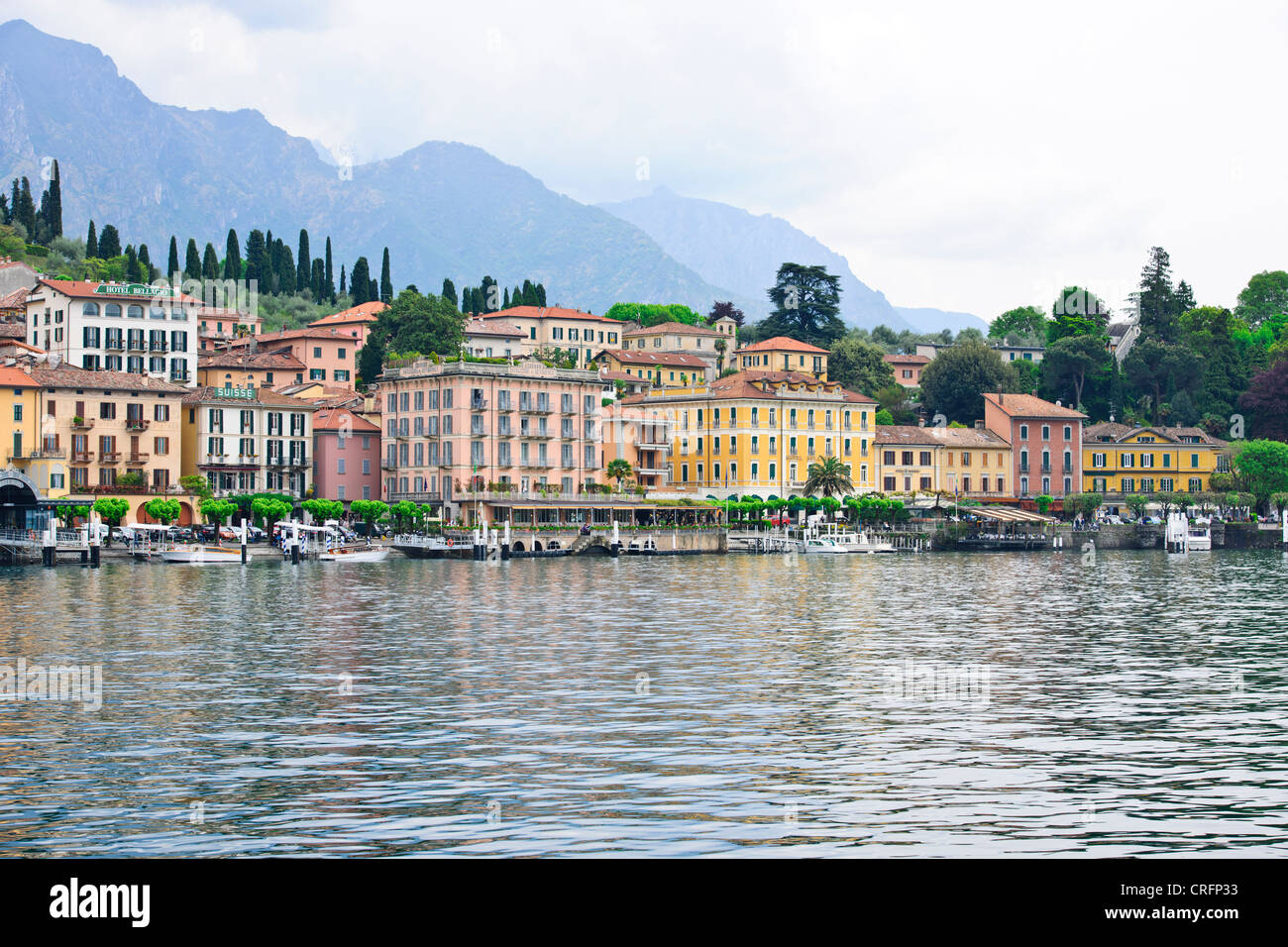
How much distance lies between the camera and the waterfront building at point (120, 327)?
113m

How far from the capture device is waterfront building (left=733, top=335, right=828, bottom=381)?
141875 mm

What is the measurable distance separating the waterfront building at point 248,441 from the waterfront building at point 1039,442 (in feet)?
214

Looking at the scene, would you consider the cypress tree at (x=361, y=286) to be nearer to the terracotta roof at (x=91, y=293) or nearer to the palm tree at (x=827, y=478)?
the terracotta roof at (x=91, y=293)

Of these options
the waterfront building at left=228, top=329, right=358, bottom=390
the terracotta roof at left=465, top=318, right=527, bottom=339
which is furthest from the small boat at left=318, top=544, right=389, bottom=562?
the terracotta roof at left=465, top=318, right=527, bottom=339

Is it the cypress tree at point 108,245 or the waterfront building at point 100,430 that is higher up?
the cypress tree at point 108,245

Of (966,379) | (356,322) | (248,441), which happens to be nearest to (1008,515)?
(966,379)

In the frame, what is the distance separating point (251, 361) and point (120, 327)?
1716cm

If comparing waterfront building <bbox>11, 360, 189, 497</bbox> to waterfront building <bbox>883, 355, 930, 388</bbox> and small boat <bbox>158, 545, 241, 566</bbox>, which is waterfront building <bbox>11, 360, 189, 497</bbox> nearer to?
small boat <bbox>158, 545, 241, 566</bbox>

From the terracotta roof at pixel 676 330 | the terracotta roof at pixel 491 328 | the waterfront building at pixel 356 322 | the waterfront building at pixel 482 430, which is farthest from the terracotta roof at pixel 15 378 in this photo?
the terracotta roof at pixel 676 330

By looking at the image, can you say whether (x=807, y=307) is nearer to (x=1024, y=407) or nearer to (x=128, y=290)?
(x=1024, y=407)

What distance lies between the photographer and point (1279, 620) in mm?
49969

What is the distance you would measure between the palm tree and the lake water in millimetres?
69400
